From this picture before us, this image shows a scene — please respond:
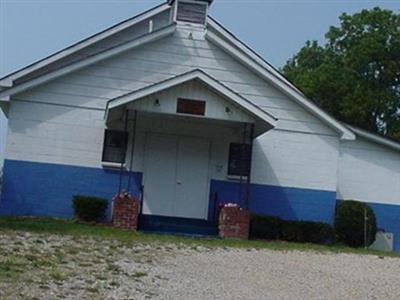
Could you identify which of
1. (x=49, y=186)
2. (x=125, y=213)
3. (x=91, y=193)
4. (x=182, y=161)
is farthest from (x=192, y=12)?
(x=125, y=213)

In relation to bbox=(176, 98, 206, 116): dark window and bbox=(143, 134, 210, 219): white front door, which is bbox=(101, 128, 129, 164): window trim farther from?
bbox=(176, 98, 206, 116): dark window

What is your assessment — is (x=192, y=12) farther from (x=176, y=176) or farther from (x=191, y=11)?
(x=176, y=176)

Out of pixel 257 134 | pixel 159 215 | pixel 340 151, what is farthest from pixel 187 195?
pixel 340 151

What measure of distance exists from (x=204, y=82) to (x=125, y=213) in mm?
3974

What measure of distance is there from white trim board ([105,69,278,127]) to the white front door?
101 inches

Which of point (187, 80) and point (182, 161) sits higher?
point (187, 80)

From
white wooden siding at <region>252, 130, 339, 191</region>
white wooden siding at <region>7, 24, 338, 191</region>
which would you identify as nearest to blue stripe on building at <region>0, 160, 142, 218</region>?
white wooden siding at <region>7, 24, 338, 191</region>

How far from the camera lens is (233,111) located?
2119 centimetres

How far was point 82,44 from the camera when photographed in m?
23.9

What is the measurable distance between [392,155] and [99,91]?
933cm

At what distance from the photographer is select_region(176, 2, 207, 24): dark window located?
945 inches

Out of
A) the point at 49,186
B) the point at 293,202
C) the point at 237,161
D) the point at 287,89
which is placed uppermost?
the point at 287,89

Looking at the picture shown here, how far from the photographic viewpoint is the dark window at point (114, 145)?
22.8 m

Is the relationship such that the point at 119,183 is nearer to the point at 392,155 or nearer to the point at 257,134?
the point at 257,134
